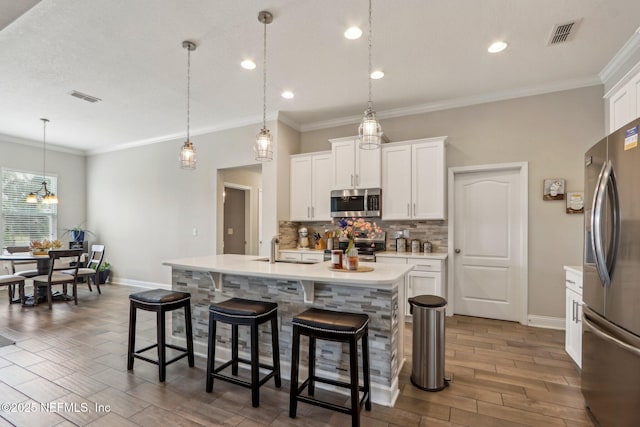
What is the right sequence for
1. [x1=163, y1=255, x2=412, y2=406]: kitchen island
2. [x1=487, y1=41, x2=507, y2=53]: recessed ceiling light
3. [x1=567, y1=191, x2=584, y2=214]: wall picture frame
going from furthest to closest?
[x1=567, y1=191, x2=584, y2=214]: wall picture frame < [x1=487, y1=41, x2=507, y2=53]: recessed ceiling light < [x1=163, y1=255, x2=412, y2=406]: kitchen island

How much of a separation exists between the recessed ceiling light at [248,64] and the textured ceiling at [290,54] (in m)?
0.09

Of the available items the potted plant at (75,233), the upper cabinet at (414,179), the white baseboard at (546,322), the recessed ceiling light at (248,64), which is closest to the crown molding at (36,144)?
the potted plant at (75,233)

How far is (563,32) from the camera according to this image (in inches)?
112

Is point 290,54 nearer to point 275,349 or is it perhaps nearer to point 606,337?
point 275,349

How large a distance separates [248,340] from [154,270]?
443 cm

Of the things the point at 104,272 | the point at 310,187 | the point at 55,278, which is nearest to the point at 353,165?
the point at 310,187

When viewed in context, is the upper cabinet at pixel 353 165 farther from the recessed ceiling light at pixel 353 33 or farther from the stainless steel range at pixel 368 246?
the recessed ceiling light at pixel 353 33

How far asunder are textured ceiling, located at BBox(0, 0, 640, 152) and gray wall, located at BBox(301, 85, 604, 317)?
0.24 m

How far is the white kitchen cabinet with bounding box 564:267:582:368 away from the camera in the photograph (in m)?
2.74

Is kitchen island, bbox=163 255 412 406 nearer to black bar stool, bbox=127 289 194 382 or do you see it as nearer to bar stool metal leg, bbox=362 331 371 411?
bar stool metal leg, bbox=362 331 371 411

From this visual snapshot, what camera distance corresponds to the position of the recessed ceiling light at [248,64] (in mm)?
3365

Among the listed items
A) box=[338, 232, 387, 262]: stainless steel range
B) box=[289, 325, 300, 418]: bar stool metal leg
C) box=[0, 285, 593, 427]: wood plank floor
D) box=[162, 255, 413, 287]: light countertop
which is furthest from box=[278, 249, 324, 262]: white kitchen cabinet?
box=[289, 325, 300, 418]: bar stool metal leg

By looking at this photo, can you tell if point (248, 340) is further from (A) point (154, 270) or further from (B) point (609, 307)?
(A) point (154, 270)

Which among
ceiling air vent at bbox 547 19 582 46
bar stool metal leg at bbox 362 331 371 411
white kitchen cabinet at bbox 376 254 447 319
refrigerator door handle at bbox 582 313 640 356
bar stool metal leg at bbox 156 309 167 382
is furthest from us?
white kitchen cabinet at bbox 376 254 447 319
